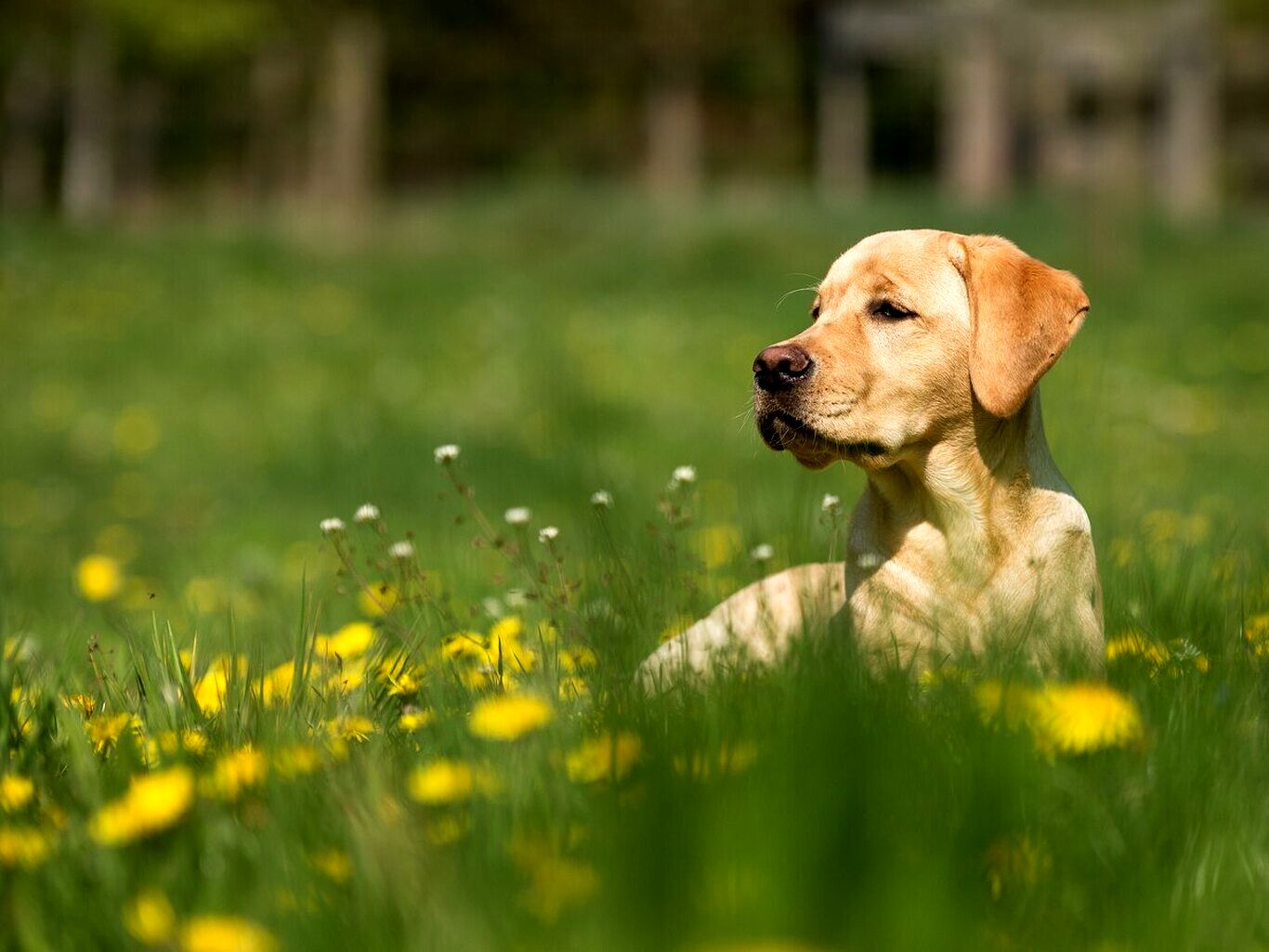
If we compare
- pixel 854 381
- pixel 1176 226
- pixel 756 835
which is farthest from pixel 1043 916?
pixel 1176 226

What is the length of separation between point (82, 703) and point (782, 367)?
5.44 ft

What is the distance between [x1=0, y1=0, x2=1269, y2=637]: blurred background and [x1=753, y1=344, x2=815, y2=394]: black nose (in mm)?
468

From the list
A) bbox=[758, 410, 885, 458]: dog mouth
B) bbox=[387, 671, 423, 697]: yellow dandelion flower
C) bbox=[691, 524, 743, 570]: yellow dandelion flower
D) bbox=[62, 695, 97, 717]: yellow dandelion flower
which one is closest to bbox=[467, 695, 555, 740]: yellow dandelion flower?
bbox=[387, 671, 423, 697]: yellow dandelion flower

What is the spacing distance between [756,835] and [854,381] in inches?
68.1

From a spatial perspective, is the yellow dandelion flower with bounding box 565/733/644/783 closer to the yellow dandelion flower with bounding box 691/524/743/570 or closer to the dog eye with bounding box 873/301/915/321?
the dog eye with bounding box 873/301/915/321

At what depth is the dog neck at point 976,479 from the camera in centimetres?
317

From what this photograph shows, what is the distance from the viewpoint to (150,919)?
156cm

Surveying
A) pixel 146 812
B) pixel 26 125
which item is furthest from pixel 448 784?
pixel 26 125

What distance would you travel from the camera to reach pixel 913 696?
86.8 inches

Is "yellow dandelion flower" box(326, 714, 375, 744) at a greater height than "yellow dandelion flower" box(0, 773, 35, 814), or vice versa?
"yellow dandelion flower" box(0, 773, 35, 814)

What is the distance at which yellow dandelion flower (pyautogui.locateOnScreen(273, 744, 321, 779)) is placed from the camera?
195 cm

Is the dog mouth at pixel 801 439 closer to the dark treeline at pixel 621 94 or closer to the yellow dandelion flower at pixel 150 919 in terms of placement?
the yellow dandelion flower at pixel 150 919

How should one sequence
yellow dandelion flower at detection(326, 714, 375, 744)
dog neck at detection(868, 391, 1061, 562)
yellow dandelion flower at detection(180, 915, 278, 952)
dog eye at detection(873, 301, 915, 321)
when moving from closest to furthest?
A: 1. yellow dandelion flower at detection(180, 915, 278, 952)
2. yellow dandelion flower at detection(326, 714, 375, 744)
3. dog neck at detection(868, 391, 1061, 562)
4. dog eye at detection(873, 301, 915, 321)

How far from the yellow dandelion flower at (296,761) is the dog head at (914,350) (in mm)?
1490
